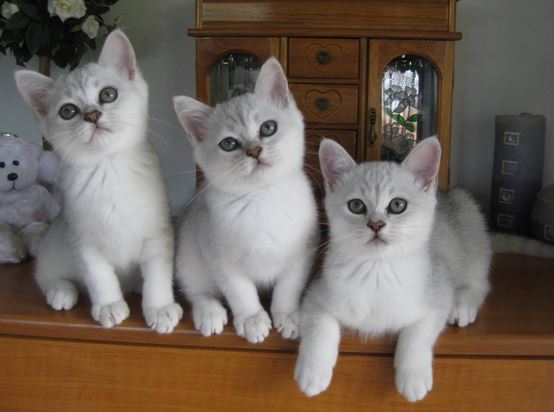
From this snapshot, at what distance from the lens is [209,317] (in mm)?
904

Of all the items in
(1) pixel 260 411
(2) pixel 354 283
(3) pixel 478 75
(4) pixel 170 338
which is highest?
(3) pixel 478 75

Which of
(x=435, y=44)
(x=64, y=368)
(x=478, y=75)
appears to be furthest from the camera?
(x=478, y=75)

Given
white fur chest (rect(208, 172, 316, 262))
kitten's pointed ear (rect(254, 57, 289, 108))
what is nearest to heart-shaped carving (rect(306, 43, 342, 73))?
kitten's pointed ear (rect(254, 57, 289, 108))

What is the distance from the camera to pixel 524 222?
139 cm

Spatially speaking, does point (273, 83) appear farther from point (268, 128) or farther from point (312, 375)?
point (312, 375)

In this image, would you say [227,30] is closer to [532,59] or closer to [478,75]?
[478,75]

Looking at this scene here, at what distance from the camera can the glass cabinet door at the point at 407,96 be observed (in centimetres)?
123

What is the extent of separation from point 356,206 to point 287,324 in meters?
0.23

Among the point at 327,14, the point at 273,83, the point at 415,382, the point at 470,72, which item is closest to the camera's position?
the point at 415,382

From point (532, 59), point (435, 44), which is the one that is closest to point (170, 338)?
point (435, 44)

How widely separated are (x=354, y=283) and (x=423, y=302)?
12cm

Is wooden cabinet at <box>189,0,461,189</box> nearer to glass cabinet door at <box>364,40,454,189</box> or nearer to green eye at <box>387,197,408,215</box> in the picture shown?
glass cabinet door at <box>364,40,454,189</box>

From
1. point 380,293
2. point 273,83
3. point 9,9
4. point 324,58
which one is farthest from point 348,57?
point 9,9

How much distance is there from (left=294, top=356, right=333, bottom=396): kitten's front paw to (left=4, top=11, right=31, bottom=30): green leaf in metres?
1.09
